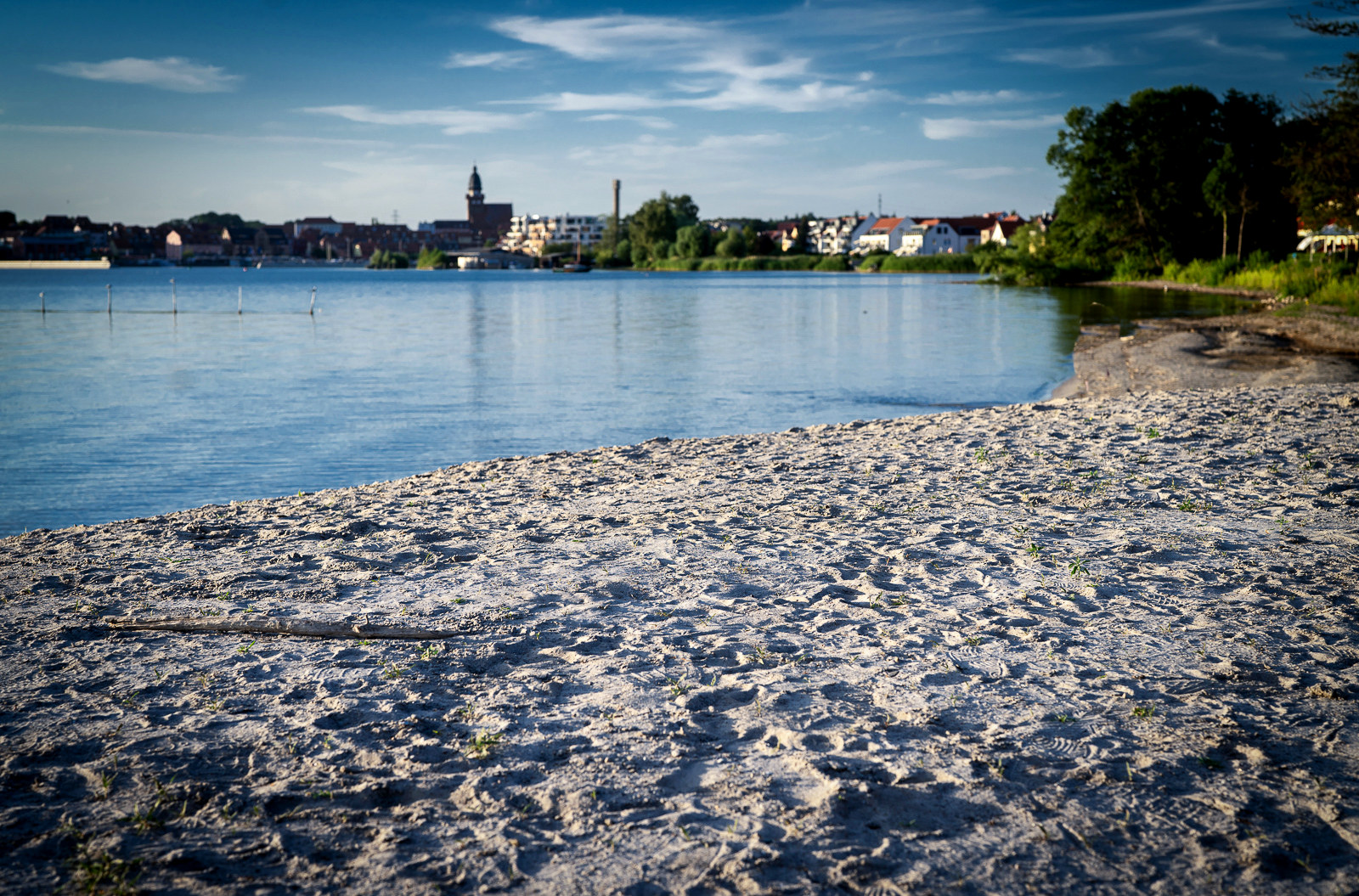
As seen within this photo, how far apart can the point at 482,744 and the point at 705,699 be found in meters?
1.08

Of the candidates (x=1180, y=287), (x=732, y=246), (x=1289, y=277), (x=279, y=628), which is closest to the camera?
(x=279, y=628)

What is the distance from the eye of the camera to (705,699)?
4.53 meters

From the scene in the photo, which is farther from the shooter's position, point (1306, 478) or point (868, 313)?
point (868, 313)

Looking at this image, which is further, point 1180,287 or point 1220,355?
point 1180,287

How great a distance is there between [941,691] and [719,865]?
1.77 metres

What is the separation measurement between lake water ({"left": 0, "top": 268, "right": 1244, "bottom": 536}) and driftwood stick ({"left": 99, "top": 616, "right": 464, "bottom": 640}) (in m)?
6.55

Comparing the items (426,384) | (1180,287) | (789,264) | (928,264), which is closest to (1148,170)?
(1180,287)

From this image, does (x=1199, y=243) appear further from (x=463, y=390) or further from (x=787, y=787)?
(x=787, y=787)

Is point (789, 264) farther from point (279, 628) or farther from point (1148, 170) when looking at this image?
point (279, 628)

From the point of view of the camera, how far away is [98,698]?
14.9 ft

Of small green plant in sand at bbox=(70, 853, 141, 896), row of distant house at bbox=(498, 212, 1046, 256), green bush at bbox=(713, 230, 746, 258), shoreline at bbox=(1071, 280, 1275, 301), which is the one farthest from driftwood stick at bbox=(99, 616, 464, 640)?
green bush at bbox=(713, 230, 746, 258)

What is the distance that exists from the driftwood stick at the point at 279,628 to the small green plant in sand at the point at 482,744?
4.11ft

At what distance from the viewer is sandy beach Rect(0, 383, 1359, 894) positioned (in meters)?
3.31

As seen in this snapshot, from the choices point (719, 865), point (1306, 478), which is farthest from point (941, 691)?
point (1306, 478)
